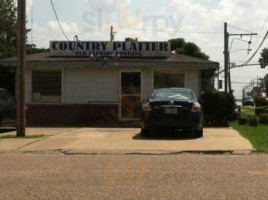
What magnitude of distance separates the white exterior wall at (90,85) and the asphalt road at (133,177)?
11324 millimetres

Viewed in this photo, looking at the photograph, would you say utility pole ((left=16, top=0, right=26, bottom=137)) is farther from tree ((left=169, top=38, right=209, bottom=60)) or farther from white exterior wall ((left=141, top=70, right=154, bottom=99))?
tree ((left=169, top=38, right=209, bottom=60))

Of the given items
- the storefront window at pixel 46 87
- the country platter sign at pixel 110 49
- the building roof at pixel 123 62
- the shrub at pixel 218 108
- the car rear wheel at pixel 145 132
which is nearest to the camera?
the car rear wheel at pixel 145 132

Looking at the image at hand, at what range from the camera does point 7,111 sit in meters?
19.5

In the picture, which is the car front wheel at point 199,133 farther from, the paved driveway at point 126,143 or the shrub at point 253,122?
the shrub at point 253,122

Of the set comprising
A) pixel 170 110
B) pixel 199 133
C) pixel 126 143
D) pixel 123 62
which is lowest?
pixel 126 143

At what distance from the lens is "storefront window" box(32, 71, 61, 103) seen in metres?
23.8

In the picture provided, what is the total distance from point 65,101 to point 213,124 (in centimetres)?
621

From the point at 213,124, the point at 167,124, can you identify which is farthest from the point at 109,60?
the point at 167,124

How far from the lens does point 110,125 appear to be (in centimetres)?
2264

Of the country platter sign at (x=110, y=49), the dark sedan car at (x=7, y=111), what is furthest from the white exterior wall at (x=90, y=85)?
the dark sedan car at (x=7, y=111)

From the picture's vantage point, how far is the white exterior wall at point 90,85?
23578 mm

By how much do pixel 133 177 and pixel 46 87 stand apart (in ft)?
49.6

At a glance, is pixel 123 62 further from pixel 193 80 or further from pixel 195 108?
pixel 195 108

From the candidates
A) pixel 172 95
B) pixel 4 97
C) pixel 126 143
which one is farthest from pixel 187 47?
pixel 126 143
